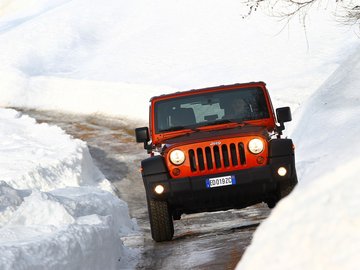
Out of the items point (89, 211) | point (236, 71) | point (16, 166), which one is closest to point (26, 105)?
point (236, 71)

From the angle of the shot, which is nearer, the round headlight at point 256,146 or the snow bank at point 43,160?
the round headlight at point 256,146

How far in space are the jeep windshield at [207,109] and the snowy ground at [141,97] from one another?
151 centimetres

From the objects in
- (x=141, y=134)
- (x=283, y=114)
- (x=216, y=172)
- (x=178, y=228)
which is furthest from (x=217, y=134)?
(x=178, y=228)

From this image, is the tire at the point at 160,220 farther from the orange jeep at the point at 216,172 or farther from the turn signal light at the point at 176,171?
the turn signal light at the point at 176,171

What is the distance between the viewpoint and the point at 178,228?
12609mm

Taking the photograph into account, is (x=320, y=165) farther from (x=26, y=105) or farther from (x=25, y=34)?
(x=25, y=34)

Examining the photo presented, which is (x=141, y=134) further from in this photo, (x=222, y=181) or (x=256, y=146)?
(x=256, y=146)

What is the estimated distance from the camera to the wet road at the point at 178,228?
853 centimetres

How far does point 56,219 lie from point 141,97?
90.0 feet

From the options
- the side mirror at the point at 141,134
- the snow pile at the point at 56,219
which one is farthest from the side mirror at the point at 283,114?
the snow pile at the point at 56,219

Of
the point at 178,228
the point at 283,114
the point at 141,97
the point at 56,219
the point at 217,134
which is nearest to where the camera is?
the point at 56,219

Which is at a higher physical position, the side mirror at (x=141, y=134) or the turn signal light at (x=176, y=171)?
the side mirror at (x=141, y=134)

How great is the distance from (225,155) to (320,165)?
580 cm

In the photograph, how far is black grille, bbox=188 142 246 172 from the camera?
9.41 metres
